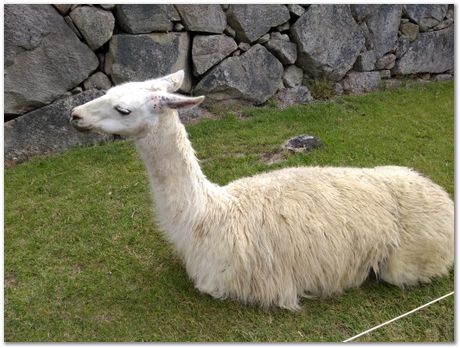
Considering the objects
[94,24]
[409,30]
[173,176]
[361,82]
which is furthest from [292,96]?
[173,176]

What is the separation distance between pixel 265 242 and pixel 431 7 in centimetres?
634

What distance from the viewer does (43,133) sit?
5109mm

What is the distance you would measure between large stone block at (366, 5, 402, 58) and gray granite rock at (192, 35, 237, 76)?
2405mm

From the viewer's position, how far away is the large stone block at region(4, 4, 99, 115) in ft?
15.6

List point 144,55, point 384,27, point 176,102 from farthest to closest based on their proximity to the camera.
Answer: point 384,27 < point 144,55 < point 176,102

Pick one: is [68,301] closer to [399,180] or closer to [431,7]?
[399,180]

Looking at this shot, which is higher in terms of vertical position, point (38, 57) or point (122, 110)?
point (38, 57)

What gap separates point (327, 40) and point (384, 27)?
43.4 inches

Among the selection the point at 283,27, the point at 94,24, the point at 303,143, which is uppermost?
the point at 94,24

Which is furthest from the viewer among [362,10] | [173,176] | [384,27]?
[384,27]

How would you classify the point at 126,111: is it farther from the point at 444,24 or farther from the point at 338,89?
the point at 444,24

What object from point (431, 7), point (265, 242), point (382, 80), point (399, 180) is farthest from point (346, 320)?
point (431, 7)

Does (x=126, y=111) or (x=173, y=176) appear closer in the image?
(x=126, y=111)

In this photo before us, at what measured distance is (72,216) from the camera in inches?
149
